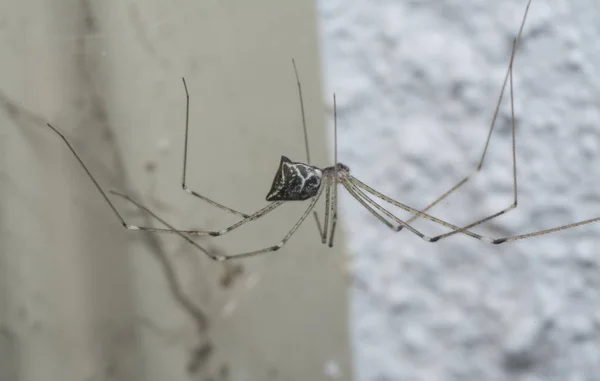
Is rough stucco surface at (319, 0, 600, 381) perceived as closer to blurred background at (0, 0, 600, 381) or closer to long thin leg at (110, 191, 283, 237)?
blurred background at (0, 0, 600, 381)

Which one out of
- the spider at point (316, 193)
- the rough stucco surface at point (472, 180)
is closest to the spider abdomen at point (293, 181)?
the spider at point (316, 193)

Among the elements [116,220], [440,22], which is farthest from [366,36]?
[116,220]

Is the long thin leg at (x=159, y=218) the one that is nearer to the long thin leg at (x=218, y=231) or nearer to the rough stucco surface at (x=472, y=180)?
the long thin leg at (x=218, y=231)

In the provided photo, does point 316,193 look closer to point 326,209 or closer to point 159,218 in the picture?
point 326,209

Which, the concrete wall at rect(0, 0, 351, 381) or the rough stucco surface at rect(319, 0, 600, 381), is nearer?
the concrete wall at rect(0, 0, 351, 381)

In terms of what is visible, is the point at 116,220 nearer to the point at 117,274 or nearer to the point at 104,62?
the point at 117,274

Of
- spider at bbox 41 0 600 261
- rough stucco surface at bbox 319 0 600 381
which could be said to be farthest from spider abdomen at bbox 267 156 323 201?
rough stucco surface at bbox 319 0 600 381
